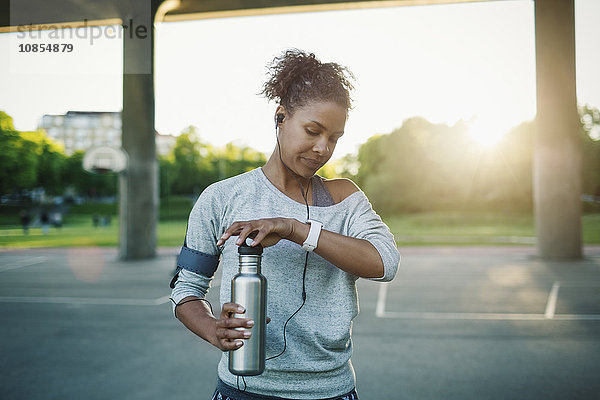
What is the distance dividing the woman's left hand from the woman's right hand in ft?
0.60

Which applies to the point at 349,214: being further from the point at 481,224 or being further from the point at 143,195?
the point at 481,224

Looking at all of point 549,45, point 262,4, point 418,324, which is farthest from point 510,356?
point 262,4

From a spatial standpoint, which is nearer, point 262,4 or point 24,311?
point 24,311

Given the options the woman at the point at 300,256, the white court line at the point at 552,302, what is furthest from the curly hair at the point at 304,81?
the white court line at the point at 552,302

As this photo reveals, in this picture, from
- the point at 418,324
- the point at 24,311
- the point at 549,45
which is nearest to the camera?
the point at 418,324

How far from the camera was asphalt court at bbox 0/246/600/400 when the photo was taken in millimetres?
4883

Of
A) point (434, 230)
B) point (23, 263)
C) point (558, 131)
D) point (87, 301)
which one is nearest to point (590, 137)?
point (558, 131)

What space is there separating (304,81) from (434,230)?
40.0 meters

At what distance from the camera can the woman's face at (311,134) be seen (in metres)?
1.57

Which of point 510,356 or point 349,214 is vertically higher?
point 349,214

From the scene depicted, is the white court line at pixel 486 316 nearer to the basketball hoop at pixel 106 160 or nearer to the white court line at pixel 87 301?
the white court line at pixel 87 301

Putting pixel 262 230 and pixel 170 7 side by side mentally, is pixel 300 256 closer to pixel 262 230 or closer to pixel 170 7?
pixel 262 230

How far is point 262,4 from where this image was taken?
15.0 meters

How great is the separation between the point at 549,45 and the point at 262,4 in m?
8.16
